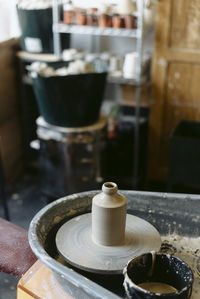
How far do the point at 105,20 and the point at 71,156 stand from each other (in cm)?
96

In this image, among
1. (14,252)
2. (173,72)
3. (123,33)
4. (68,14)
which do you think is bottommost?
(14,252)

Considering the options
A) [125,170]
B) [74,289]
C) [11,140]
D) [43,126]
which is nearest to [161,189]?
[125,170]

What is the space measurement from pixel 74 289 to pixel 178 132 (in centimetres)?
175

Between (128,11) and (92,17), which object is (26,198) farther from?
(128,11)

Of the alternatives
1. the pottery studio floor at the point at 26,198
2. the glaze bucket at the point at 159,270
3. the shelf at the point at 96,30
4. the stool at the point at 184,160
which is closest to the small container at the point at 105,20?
the shelf at the point at 96,30

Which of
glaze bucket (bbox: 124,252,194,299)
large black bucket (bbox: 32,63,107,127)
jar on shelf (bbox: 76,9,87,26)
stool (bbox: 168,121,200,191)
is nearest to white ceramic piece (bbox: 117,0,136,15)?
jar on shelf (bbox: 76,9,87,26)

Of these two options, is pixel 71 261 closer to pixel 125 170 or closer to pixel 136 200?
pixel 136 200

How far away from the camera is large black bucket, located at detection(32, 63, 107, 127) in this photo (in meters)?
2.31

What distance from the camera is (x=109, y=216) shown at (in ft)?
4.17

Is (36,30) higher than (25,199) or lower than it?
higher

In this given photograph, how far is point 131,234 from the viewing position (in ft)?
4.56

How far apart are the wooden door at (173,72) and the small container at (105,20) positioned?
33 cm

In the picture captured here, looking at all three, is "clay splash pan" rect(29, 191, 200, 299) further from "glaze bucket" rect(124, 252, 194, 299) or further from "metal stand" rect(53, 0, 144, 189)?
"metal stand" rect(53, 0, 144, 189)

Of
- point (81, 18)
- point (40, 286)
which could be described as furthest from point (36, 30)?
point (40, 286)
